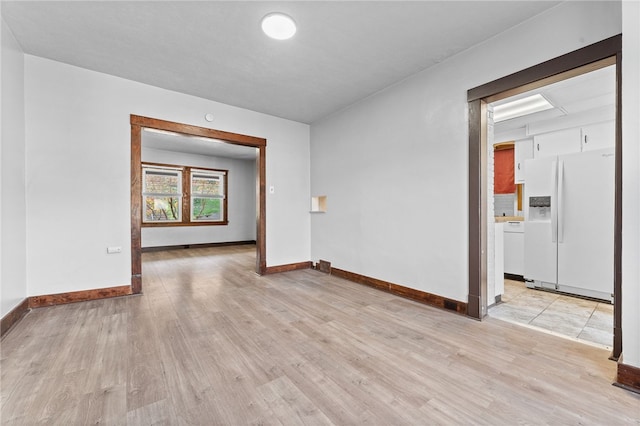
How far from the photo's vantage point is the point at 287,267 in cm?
471

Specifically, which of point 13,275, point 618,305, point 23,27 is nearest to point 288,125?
point 23,27

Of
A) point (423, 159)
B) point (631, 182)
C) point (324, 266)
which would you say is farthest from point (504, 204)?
point (631, 182)

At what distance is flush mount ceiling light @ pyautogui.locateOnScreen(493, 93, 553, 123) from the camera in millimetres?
3623

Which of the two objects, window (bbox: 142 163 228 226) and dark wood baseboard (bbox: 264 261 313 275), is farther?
window (bbox: 142 163 228 226)

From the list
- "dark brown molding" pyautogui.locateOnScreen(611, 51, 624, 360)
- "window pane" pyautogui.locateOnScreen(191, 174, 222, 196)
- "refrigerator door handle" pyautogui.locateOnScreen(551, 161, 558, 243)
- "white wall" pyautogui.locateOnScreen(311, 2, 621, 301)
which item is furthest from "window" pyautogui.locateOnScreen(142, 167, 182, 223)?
"dark brown molding" pyautogui.locateOnScreen(611, 51, 624, 360)

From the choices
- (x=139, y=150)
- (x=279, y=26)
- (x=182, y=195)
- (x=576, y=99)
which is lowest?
(x=182, y=195)

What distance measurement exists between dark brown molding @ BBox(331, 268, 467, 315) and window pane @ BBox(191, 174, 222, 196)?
18.2ft

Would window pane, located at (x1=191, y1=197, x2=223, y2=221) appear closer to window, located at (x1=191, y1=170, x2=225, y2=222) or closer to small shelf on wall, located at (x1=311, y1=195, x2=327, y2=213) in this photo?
window, located at (x1=191, y1=170, x2=225, y2=222)

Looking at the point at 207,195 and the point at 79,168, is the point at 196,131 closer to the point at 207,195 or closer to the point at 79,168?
the point at 79,168

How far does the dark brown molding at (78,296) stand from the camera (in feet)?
9.41

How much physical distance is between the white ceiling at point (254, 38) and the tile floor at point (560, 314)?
2.69 metres

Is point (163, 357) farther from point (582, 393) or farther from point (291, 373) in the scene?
point (582, 393)

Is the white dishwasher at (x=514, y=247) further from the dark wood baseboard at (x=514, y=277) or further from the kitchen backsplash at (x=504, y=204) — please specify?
the kitchen backsplash at (x=504, y=204)

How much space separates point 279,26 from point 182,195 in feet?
21.2
